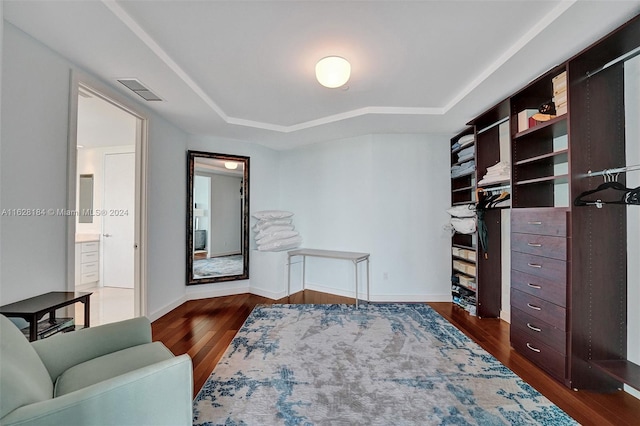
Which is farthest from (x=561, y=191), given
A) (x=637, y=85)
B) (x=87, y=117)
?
(x=87, y=117)

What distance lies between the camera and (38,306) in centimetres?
165

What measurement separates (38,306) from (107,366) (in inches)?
27.2

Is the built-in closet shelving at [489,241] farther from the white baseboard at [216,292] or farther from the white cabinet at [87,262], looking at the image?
the white cabinet at [87,262]

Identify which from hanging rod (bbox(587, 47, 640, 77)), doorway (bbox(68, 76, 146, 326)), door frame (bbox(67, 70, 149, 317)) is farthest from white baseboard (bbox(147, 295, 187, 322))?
hanging rod (bbox(587, 47, 640, 77))

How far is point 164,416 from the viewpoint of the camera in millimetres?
1180

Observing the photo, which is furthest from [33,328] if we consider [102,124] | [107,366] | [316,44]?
[102,124]

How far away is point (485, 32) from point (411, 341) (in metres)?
2.67

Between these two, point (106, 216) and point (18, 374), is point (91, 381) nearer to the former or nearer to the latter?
point (18, 374)

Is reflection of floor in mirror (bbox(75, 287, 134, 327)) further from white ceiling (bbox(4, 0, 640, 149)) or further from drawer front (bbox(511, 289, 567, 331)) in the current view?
drawer front (bbox(511, 289, 567, 331))

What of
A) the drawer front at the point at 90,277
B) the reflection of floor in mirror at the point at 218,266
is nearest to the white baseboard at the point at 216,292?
the reflection of floor in mirror at the point at 218,266

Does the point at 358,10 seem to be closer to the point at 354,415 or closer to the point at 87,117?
the point at 354,415

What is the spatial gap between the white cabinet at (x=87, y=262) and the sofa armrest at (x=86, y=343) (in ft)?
12.0

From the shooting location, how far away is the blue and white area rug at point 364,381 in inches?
66.1

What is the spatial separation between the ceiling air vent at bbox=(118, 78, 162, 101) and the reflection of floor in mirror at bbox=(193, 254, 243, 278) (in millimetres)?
2296
